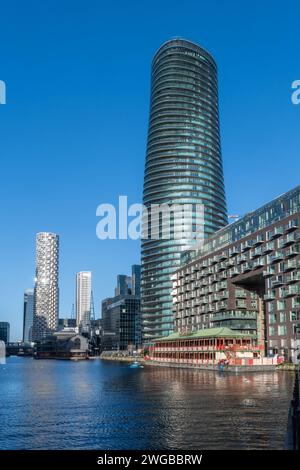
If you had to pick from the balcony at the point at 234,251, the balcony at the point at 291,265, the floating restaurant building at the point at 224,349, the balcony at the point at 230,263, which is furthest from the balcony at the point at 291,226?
the balcony at the point at 230,263

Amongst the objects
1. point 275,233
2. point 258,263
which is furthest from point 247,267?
point 275,233

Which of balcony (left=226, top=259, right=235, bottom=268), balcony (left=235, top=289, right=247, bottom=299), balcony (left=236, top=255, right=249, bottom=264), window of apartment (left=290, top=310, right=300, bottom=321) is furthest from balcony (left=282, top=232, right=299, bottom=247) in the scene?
balcony (left=235, top=289, right=247, bottom=299)

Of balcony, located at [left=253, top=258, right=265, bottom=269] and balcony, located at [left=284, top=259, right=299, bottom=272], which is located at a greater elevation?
balcony, located at [left=253, top=258, right=265, bottom=269]

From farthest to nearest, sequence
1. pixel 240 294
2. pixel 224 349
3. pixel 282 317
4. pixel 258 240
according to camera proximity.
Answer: pixel 240 294 < pixel 258 240 < pixel 282 317 < pixel 224 349

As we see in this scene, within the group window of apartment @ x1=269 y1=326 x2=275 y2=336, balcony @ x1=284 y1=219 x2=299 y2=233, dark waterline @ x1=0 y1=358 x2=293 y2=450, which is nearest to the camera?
dark waterline @ x1=0 y1=358 x2=293 y2=450

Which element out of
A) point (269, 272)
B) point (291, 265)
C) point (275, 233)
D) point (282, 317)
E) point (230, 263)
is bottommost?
point (282, 317)

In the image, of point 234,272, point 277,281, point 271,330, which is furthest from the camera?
point 234,272

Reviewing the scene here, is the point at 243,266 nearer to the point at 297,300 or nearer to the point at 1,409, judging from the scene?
the point at 297,300

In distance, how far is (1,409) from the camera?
72250mm

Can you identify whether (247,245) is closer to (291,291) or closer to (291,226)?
(291,226)

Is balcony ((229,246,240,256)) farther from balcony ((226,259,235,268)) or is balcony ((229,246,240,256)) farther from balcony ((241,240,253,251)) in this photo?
balcony ((241,240,253,251))

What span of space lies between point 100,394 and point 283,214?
92.0 metres

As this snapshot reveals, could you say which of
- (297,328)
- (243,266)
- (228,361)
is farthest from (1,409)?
(243,266)

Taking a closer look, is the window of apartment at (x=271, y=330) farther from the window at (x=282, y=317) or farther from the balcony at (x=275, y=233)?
the balcony at (x=275, y=233)
